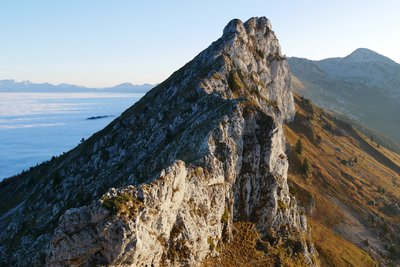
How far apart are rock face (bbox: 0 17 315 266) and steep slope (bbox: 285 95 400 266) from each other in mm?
20109

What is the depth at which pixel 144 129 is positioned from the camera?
64.3 m

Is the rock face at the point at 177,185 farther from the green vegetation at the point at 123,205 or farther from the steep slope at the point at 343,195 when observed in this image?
the steep slope at the point at 343,195

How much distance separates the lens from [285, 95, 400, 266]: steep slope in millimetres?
75575

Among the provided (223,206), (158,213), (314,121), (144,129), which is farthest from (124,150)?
(314,121)

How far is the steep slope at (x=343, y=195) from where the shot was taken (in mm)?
75575

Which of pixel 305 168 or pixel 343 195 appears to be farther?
pixel 343 195

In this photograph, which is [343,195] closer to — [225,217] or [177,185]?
[225,217]

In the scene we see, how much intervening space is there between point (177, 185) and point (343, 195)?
7760cm

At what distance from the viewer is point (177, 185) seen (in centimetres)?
3238

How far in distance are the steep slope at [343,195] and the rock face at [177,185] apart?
66.0 feet

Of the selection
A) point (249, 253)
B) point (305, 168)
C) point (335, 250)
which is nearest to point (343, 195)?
point (305, 168)

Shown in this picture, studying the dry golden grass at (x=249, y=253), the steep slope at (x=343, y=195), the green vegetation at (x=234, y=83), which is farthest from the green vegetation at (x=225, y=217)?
the steep slope at (x=343, y=195)

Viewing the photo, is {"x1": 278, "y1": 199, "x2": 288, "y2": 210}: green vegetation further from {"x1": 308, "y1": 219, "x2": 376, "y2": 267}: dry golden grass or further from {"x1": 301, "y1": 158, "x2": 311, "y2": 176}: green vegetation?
{"x1": 301, "y1": 158, "x2": 311, "y2": 176}: green vegetation

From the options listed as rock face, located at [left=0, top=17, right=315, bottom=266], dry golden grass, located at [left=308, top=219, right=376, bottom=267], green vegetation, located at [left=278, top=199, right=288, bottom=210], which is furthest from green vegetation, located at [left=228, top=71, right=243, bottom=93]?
dry golden grass, located at [left=308, top=219, right=376, bottom=267]
